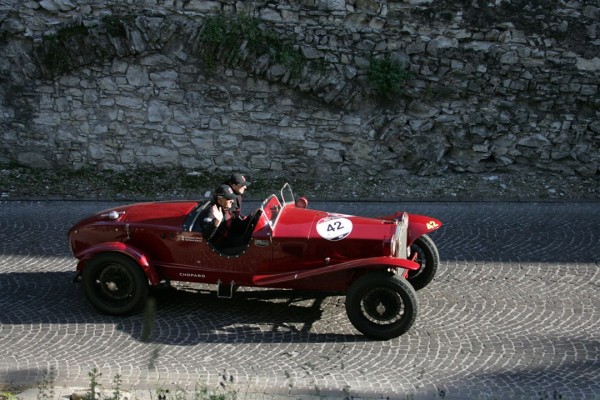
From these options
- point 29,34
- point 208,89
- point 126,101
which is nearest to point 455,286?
point 208,89

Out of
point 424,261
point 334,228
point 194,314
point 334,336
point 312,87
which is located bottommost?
point 194,314

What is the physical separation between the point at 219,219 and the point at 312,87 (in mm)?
5598

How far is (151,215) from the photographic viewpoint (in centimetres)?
745

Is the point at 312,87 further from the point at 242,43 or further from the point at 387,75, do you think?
the point at 242,43

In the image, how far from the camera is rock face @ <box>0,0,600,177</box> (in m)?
12.4

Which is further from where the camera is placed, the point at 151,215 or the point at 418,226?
the point at 418,226

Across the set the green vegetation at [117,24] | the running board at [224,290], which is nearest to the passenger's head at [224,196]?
the running board at [224,290]

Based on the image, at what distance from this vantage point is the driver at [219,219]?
23.3 ft

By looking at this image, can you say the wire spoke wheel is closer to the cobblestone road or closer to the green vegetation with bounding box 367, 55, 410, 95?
the cobblestone road

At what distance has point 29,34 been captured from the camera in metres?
12.6

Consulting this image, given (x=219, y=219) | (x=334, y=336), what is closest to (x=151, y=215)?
(x=219, y=219)

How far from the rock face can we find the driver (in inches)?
205

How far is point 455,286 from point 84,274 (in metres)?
3.92

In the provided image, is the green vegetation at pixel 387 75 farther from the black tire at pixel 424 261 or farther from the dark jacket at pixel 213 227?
the dark jacket at pixel 213 227
